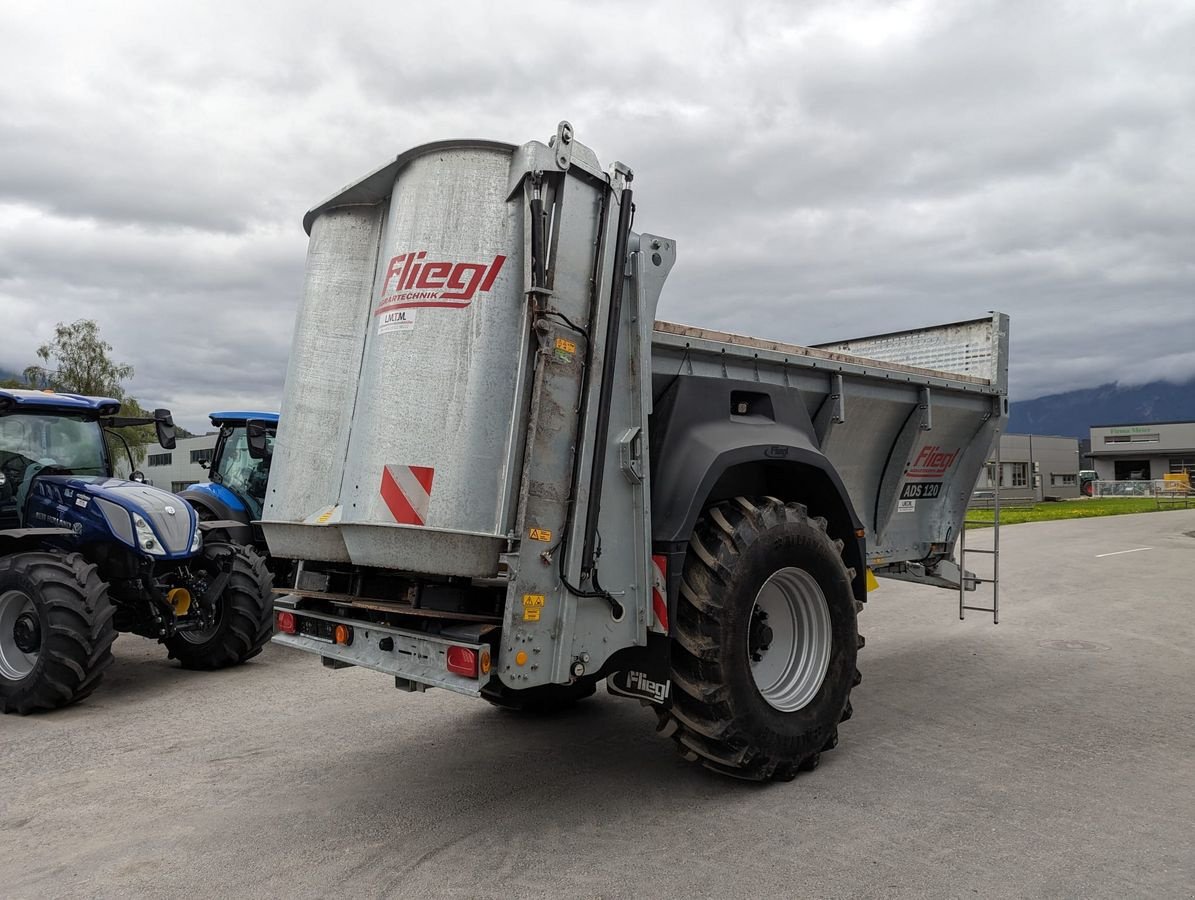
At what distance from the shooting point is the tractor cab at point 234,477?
1045 cm

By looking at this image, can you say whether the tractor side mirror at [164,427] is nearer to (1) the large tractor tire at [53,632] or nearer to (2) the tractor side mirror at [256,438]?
(2) the tractor side mirror at [256,438]

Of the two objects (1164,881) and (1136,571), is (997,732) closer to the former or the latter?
(1164,881)

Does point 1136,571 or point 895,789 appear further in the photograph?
point 1136,571

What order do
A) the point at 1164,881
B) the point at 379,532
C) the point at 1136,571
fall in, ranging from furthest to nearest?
the point at 1136,571, the point at 379,532, the point at 1164,881

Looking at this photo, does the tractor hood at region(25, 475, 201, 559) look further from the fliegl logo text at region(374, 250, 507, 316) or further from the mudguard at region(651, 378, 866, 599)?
the mudguard at region(651, 378, 866, 599)

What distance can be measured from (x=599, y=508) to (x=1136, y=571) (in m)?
13.1

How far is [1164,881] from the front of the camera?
3.57 meters

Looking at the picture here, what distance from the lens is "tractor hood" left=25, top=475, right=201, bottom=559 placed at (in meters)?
7.50

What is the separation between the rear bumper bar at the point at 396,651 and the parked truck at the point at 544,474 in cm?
1

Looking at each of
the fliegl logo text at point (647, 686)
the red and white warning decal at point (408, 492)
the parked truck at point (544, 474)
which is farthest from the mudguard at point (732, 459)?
the red and white warning decal at point (408, 492)

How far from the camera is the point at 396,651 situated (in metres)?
4.15

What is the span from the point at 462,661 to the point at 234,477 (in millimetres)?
8087

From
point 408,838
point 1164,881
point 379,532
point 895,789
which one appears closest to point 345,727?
point 408,838

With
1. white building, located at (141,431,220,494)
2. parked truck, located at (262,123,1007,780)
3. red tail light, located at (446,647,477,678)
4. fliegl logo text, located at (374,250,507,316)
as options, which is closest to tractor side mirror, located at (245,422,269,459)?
parked truck, located at (262,123,1007,780)
